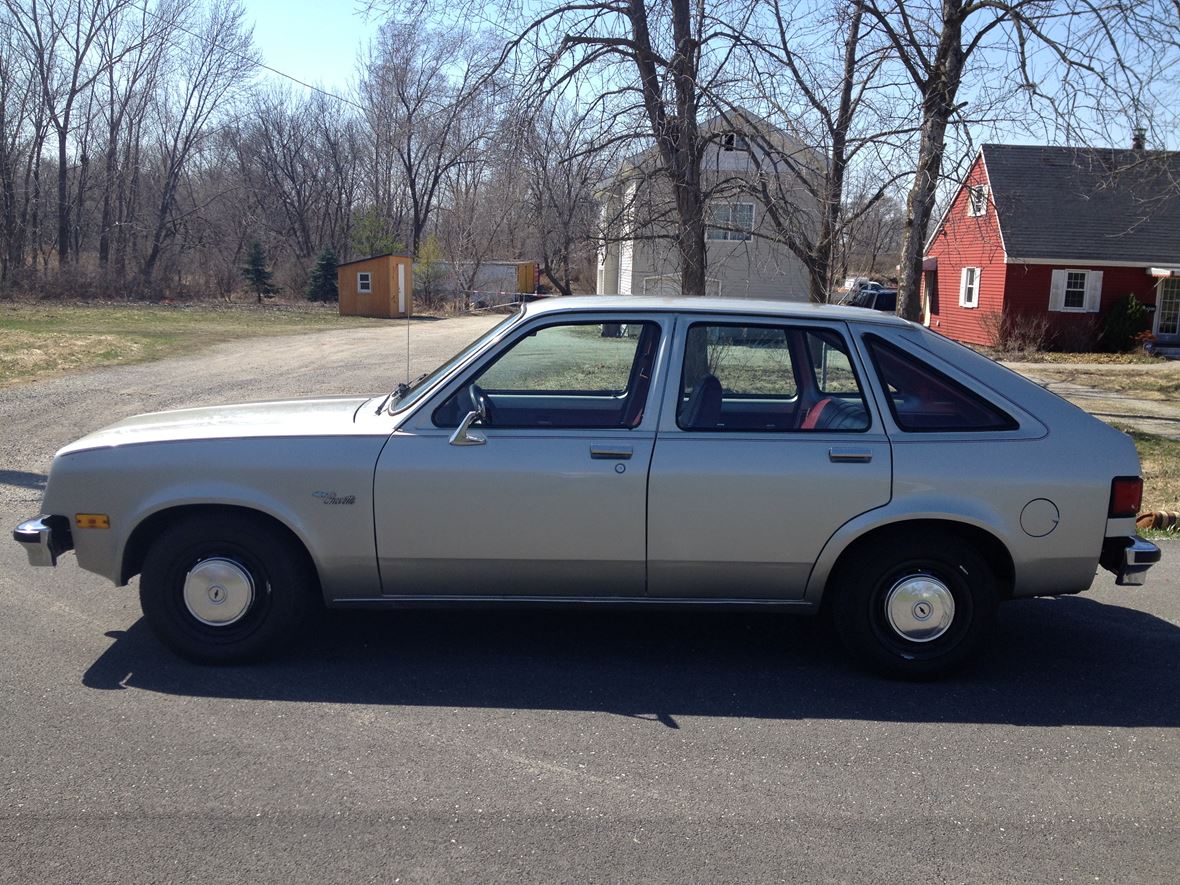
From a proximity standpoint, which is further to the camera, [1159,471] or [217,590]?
[1159,471]

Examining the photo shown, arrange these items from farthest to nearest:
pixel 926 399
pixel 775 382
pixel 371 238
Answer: pixel 371 238 → pixel 775 382 → pixel 926 399

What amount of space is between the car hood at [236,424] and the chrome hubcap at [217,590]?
23.5 inches

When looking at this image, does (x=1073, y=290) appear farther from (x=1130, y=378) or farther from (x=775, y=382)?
(x=775, y=382)

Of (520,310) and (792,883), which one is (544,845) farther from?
(520,310)

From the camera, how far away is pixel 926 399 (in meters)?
4.96

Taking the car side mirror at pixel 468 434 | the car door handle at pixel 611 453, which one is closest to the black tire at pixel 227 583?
the car side mirror at pixel 468 434

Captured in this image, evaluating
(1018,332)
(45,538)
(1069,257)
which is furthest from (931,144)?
(1069,257)

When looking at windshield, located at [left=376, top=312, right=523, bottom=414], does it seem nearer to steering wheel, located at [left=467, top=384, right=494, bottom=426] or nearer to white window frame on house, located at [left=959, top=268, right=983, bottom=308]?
steering wheel, located at [left=467, top=384, right=494, bottom=426]

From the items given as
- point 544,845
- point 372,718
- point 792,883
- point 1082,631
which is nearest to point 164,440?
point 372,718

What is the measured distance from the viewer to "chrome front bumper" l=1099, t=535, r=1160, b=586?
4.81m

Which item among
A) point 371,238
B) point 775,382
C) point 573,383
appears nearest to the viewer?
point 775,382

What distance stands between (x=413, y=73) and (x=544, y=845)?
1673 cm

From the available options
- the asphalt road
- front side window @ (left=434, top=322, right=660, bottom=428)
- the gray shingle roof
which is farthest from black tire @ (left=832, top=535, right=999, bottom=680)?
the gray shingle roof

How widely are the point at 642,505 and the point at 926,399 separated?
1446mm
